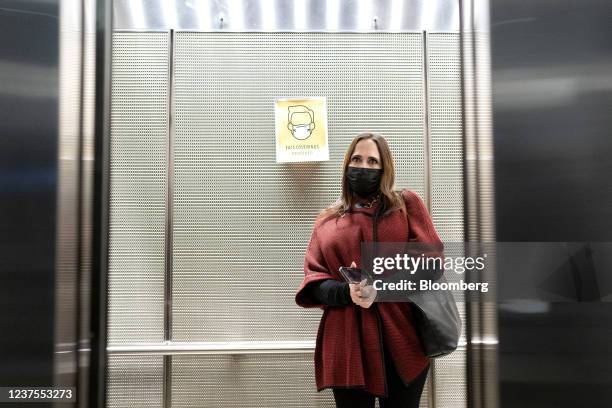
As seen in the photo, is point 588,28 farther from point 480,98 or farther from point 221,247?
point 221,247

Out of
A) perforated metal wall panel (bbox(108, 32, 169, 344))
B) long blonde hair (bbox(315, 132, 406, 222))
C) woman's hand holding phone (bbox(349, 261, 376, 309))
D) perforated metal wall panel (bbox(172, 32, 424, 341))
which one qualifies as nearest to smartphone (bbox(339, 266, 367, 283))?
woman's hand holding phone (bbox(349, 261, 376, 309))

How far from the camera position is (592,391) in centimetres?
164

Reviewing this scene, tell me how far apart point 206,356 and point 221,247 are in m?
0.47

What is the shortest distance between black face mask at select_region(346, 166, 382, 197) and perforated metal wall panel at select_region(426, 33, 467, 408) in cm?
56

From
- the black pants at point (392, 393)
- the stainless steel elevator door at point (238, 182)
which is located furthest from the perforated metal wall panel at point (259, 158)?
the black pants at point (392, 393)

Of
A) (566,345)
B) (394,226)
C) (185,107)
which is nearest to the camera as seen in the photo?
(394,226)

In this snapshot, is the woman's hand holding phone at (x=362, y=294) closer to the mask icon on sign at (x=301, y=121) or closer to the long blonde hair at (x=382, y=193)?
the long blonde hair at (x=382, y=193)

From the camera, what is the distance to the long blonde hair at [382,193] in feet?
4.83

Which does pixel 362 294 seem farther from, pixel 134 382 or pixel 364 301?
pixel 134 382

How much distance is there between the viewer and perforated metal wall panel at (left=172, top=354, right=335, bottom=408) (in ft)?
6.30

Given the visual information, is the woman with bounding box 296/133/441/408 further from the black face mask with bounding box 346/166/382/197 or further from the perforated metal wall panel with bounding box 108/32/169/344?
the perforated metal wall panel with bounding box 108/32/169/344

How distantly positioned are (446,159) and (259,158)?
0.81 m

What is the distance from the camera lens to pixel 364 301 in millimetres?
1397

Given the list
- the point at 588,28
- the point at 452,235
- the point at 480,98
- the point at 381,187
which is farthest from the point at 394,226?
the point at 588,28
